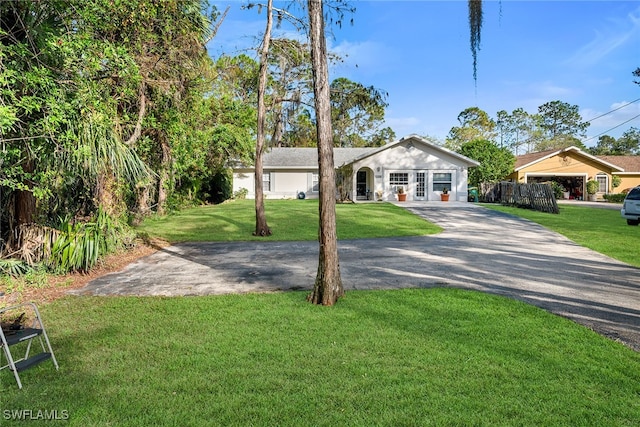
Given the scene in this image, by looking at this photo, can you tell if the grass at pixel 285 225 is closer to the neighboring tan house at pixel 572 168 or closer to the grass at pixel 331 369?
the grass at pixel 331 369

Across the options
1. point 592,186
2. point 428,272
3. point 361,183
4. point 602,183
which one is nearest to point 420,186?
point 361,183

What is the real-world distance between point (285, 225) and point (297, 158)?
16.7 meters

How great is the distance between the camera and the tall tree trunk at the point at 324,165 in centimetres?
555

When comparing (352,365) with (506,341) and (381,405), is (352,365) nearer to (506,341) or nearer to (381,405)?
(381,405)

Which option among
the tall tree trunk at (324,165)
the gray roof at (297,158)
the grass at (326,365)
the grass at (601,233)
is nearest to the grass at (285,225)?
the grass at (601,233)

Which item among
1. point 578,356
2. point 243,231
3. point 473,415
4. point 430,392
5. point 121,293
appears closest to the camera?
point 473,415

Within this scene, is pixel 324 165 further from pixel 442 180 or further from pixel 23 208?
pixel 442 180

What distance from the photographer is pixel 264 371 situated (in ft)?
11.7

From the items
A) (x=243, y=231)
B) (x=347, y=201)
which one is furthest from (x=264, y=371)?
(x=347, y=201)

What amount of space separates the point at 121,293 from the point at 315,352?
4126mm

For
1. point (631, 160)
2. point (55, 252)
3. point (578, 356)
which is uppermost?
point (631, 160)

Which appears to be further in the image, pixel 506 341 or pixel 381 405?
pixel 506 341

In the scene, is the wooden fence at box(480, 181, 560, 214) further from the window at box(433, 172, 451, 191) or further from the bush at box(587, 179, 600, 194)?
the bush at box(587, 179, 600, 194)

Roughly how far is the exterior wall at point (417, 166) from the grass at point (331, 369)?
21866mm
